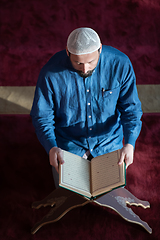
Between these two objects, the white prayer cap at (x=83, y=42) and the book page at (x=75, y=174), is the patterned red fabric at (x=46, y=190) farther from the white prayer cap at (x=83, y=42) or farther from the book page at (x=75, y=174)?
Answer: the white prayer cap at (x=83, y=42)

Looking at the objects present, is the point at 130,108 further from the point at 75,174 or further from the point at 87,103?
the point at 75,174

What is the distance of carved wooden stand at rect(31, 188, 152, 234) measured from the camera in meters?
1.65

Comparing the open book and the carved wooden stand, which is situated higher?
the open book

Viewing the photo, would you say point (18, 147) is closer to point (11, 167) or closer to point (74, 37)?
→ point (11, 167)

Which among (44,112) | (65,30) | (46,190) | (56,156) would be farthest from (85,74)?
(65,30)

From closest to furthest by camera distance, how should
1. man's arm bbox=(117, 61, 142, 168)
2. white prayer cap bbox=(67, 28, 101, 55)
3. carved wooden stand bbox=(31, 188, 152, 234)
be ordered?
white prayer cap bbox=(67, 28, 101, 55) < man's arm bbox=(117, 61, 142, 168) < carved wooden stand bbox=(31, 188, 152, 234)

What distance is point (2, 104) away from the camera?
2480 millimetres

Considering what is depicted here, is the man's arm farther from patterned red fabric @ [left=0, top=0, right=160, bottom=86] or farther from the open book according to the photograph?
patterned red fabric @ [left=0, top=0, right=160, bottom=86]

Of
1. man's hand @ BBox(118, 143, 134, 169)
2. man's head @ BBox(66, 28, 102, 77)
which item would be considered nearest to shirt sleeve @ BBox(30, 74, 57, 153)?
man's head @ BBox(66, 28, 102, 77)

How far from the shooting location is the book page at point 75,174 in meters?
1.37

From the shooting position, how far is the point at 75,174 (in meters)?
1.42

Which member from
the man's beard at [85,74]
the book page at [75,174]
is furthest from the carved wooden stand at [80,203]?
the man's beard at [85,74]

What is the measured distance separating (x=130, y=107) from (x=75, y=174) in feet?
1.57

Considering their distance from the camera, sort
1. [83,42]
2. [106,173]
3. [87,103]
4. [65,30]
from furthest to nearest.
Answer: [65,30], [87,103], [106,173], [83,42]
